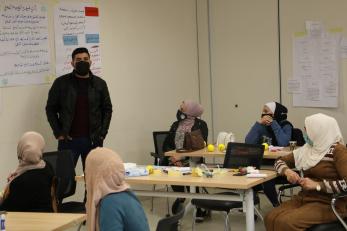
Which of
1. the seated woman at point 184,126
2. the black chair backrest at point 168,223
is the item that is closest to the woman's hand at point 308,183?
the black chair backrest at point 168,223

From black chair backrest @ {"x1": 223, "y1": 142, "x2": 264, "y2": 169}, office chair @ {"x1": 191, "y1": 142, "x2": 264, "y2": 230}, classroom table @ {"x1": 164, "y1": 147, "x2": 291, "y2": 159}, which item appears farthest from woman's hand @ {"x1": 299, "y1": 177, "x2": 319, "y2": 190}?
classroom table @ {"x1": 164, "y1": 147, "x2": 291, "y2": 159}

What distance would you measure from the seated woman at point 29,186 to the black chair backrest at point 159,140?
9.84ft

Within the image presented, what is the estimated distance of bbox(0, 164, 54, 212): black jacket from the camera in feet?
12.3

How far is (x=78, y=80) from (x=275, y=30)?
106 inches

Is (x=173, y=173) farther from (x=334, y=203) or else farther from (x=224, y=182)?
(x=334, y=203)

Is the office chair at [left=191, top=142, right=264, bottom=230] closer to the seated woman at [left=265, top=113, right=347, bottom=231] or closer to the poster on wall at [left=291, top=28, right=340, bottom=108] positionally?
the seated woman at [left=265, top=113, right=347, bottom=231]

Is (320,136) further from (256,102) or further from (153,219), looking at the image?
(256,102)

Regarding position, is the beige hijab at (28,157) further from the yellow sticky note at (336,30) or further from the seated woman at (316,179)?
the yellow sticky note at (336,30)

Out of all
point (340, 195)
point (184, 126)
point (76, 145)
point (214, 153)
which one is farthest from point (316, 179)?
point (76, 145)

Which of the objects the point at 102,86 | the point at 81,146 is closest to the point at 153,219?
the point at 81,146

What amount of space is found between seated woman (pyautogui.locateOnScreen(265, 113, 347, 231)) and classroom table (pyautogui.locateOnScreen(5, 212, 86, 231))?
156 centimetres

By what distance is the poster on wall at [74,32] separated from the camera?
6.36 meters

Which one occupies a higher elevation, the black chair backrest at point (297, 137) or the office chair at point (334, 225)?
the black chair backrest at point (297, 137)

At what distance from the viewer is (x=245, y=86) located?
25.2 feet
